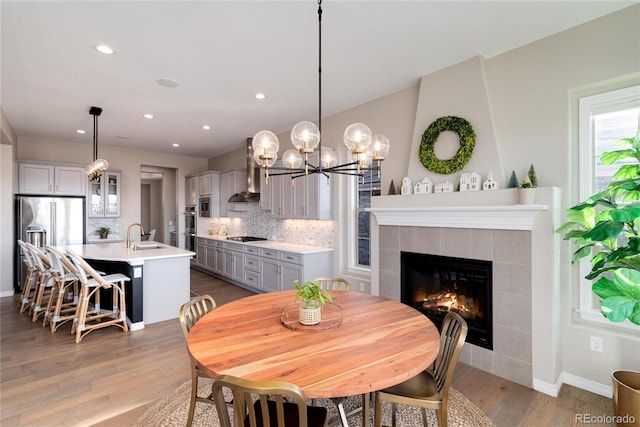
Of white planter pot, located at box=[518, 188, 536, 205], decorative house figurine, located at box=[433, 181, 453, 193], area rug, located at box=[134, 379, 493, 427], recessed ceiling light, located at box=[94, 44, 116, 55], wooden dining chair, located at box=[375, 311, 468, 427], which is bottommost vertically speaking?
area rug, located at box=[134, 379, 493, 427]

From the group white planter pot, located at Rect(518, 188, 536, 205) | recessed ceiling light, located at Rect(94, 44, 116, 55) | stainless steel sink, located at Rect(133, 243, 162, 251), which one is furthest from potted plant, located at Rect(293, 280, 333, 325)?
stainless steel sink, located at Rect(133, 243, 162, 251)

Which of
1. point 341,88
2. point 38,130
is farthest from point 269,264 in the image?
point 38,130

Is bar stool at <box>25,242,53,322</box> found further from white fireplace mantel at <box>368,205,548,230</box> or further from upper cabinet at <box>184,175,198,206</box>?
white fireplace mantel at <box>368,205,548,230</box>

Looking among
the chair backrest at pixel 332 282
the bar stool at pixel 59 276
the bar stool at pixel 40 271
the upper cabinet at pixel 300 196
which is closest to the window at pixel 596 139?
the chair backrest at pixel 332 282

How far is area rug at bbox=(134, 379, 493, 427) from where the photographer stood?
2.10m

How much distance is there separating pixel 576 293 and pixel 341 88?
9.82 feet

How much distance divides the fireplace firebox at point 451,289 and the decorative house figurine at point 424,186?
0.67 meters

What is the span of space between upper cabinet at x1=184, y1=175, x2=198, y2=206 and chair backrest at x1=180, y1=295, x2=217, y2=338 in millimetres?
5663

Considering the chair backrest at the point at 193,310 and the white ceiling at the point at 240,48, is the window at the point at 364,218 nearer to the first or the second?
the white ceiling at the point at 240,48

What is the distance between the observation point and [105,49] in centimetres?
268

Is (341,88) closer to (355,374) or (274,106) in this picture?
(274,106)

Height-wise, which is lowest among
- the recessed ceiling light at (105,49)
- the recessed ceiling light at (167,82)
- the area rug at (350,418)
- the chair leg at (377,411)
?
the area rug at (350,418)

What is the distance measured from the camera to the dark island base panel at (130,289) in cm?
382

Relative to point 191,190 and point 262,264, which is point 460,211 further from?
point 191,190
